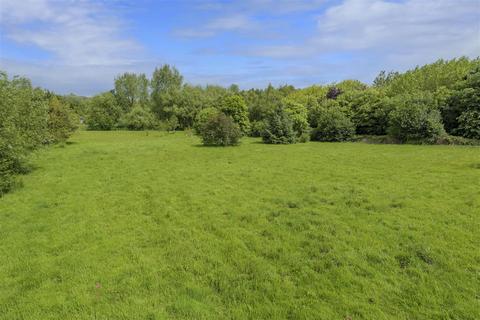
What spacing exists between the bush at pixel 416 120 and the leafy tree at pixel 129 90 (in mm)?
52057

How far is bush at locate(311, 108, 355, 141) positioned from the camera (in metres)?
29.2

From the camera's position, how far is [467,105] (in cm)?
2450

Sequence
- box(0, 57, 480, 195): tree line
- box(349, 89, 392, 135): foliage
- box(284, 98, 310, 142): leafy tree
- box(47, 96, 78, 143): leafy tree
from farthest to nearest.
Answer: box(349, 89, 392, 135): foliage → box(284, 98, 310, 142): leafy tree → box(47, 96, 78, 143): leafy tree → box(0, 57, 480, 195): tree line

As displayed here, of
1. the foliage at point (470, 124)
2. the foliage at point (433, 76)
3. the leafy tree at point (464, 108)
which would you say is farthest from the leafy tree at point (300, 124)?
the foliage at point (470, 124)

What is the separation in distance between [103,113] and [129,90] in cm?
903

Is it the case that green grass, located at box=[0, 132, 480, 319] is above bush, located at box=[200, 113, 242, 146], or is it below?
below

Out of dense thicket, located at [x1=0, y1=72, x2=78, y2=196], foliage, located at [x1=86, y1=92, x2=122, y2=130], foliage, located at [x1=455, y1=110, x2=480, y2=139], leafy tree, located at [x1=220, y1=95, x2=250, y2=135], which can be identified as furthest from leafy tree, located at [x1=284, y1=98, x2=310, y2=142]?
foliage, located at [x1=86, y1=92, x2=122, y2=130]

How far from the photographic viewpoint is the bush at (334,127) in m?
29.2

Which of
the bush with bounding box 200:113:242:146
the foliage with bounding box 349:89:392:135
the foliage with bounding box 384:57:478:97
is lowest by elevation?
the bush with bounding box 200:113:242:146

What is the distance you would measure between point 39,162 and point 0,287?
644 inches

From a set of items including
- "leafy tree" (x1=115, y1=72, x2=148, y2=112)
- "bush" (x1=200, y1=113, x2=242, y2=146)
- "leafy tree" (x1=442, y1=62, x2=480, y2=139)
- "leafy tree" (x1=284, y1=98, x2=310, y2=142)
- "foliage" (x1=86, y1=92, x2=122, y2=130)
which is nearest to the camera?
A: "leafy tree" (x1=442, y1=62, x2=480, y2=139)

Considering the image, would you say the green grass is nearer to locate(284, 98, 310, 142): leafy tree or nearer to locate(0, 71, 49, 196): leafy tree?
locate(0, 71, 49, 196): leafy tree

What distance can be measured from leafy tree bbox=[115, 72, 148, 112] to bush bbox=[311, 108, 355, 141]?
45390 mm

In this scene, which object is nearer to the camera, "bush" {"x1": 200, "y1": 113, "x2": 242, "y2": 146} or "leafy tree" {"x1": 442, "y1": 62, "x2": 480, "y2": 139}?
"leafy tree" {"x1": 442, "y1": 62, "x2": 480, "y2": 139}
